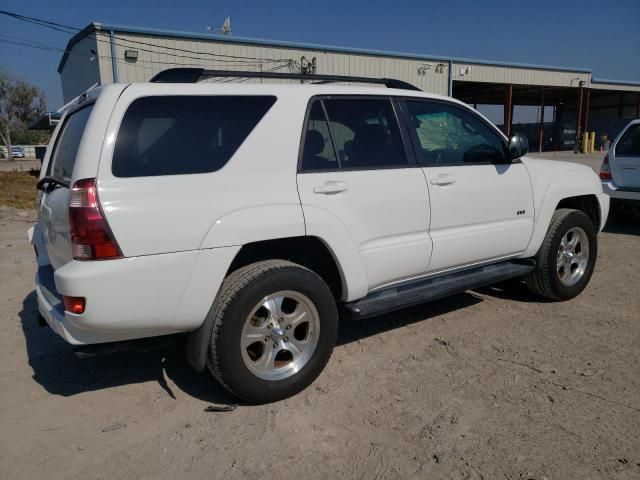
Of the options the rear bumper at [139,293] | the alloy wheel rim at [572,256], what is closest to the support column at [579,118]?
the alloy wheel rim at [572,256]

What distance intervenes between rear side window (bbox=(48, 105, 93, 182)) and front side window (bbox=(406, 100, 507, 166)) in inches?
88.4

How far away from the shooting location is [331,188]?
3205 millimetres

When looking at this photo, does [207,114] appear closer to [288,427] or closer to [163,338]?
[163,338]

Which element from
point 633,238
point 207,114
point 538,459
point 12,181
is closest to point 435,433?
point 538,459

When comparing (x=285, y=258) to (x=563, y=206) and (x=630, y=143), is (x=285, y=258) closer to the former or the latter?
(x=563, y=206)

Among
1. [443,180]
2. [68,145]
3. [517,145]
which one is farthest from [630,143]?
[68,145]

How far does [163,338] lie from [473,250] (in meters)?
2.41

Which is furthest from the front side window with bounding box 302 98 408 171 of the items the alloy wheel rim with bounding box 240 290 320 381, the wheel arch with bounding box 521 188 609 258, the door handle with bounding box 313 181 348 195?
the wheel arch with bounding box 521 188 609 258

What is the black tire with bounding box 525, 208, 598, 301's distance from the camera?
4582 mm

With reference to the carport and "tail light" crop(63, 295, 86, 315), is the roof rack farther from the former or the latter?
the carport

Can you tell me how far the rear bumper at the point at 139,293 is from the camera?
2.52m

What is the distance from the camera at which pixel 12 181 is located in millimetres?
19062

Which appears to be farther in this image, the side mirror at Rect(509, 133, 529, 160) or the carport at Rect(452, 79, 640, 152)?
the carport at Rect(452, 79, 640, 152)

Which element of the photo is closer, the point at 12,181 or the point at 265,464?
the point at 265,464
